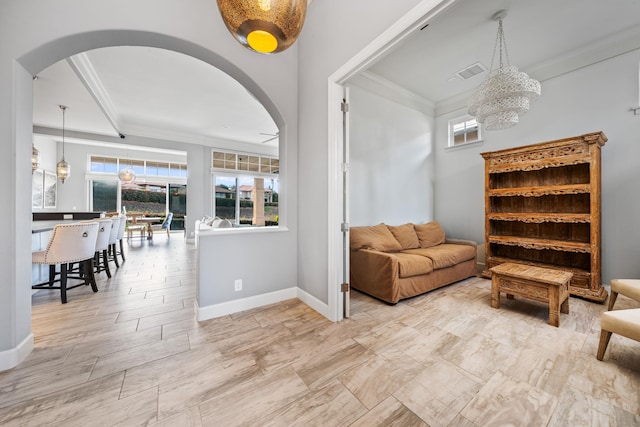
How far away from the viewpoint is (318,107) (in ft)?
8.36

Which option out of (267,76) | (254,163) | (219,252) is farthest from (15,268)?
(254,163)

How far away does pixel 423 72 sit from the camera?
380 cm

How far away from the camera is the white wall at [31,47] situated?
65.1 inches

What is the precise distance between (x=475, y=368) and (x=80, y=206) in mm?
10866

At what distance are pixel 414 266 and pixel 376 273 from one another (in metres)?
0.47

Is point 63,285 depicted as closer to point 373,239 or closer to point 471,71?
point 373,239

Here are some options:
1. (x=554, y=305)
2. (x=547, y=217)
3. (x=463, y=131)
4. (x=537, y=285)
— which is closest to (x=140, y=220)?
(x=463, y=131)

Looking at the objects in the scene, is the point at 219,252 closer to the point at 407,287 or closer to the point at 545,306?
the point at 407,287

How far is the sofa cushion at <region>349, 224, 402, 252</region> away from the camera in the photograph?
126 inches

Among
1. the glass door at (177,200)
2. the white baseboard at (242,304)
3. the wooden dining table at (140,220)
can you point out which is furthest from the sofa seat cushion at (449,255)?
the glass door at (177,200)

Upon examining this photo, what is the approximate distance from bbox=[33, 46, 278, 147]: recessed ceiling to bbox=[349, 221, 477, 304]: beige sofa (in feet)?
12.0

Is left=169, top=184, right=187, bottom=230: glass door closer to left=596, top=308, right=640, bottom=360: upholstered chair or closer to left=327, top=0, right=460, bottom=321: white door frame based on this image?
left=327, top=0, right=460, bottom=321: white door frame

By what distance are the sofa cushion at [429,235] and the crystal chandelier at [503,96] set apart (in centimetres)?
183

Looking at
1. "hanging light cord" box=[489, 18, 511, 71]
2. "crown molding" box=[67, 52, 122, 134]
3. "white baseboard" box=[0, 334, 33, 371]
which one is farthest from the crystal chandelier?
"crown molding" box=[67, 52, 122, 134]
